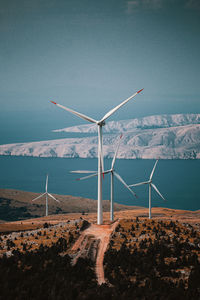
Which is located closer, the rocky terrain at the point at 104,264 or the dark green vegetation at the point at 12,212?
the rocky terrain at the point at 104,264

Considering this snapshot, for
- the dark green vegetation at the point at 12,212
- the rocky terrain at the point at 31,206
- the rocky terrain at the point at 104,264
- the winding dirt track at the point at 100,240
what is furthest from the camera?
the rocky terrain at the point at 31,206

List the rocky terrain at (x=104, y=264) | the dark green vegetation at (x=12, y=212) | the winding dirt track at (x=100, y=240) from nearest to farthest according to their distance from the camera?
the rocky terrain at (x=104, y=264), the winding dirt track at (x=100, y=240), the dark green vegetation at (x=12, y=212)

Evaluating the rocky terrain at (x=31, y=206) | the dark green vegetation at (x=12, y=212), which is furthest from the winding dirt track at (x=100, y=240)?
the dark green vegetation at (x=12, y=212)

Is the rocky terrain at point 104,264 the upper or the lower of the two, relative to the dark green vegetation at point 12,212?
upper

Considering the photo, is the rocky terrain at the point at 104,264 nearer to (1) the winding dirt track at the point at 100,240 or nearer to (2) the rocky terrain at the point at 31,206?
(1) the winding dirt track at the point at 100,240

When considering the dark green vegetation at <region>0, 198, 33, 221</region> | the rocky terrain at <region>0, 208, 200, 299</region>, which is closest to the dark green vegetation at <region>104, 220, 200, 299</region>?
the rocky terrain at <region>0, 208, 200, 299</region>

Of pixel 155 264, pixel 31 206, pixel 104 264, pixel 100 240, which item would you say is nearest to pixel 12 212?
pixel 31 206

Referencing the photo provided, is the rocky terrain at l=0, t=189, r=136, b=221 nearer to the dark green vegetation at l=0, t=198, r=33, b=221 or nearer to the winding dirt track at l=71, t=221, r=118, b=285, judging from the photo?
the dark green vegetation at l=0, t=198, r=33, b=221

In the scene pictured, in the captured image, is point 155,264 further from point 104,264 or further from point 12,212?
point 12,212
